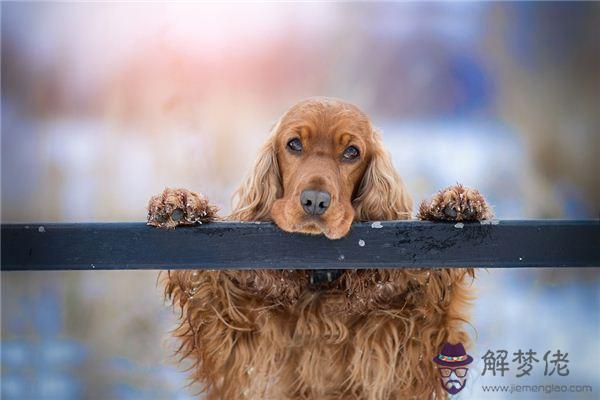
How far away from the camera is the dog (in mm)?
2906

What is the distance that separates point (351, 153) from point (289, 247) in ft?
3.27

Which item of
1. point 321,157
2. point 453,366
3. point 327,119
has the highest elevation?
point 327,119

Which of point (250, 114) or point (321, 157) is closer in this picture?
point (321, 157)

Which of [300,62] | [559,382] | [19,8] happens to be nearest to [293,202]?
[559,382]

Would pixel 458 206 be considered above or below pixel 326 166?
below

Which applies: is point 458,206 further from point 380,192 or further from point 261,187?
point 261,187

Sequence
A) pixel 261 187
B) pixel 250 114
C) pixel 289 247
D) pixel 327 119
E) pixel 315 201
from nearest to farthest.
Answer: pixel 289 247 < pixel 315 201 < pixel 327 119 < pixel 261 187 < pixel 250 114

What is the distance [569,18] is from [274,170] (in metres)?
2.36

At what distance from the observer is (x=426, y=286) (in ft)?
9.48

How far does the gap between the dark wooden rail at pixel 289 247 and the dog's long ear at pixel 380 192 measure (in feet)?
3.08

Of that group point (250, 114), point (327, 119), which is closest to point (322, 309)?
point (327, 119)

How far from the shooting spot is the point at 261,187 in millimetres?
3088

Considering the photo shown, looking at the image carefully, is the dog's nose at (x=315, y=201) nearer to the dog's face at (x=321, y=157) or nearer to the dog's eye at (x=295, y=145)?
the dog's face at (x=321, y=157)

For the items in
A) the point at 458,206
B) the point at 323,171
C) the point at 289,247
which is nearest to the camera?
the point at 289,247
